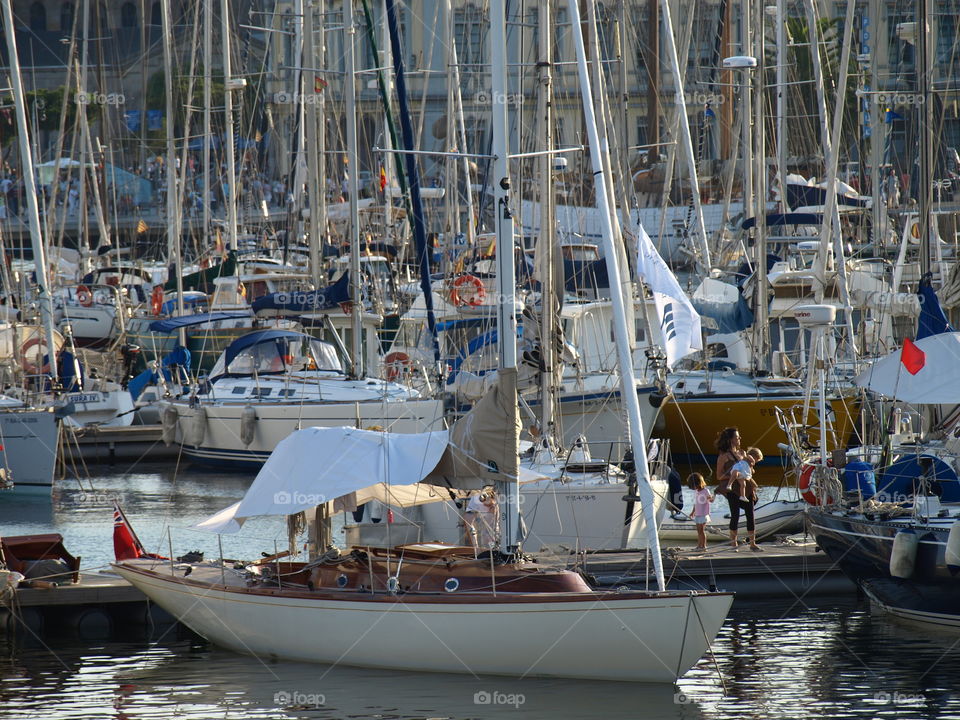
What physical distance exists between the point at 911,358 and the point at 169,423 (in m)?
19.2

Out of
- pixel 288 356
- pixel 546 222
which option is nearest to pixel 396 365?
pixel 288 356

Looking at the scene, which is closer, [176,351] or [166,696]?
[166,696]

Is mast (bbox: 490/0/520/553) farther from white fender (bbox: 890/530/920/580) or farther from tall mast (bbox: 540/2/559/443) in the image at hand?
white fender (bbox: 890/530/920/580)

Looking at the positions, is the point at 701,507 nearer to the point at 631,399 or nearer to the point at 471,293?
the point at 631,399

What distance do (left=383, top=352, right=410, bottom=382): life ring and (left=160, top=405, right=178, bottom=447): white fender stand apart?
4849 mm

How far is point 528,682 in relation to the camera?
51.6 feet

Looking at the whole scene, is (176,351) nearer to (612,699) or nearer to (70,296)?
(70,296)

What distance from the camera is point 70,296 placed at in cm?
4794

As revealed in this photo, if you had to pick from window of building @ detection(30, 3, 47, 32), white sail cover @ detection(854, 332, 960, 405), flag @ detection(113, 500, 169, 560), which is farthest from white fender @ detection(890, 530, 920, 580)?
window of building @ detection(30, 3, 47, 32)

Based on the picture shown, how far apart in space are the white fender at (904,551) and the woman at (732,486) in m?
2.92

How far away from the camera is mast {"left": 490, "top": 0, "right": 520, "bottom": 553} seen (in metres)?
16.3

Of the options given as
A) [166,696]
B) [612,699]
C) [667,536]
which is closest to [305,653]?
[166,696]

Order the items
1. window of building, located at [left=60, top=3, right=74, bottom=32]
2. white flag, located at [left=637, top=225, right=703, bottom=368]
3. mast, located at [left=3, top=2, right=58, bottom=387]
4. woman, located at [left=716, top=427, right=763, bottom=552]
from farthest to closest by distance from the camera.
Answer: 1. window of building, located at [left=60, top=3, right=74, bottom=32]
2. mast, located at [left=3, top=2, right=58, bottom=387]
3. woman, located at [left=716, top=427, right=763, bottom=552]
4. white flag, located at [left=637, top=225, right=703, bottom=368]

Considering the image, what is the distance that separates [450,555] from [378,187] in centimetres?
3294
